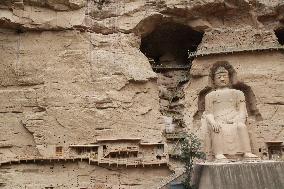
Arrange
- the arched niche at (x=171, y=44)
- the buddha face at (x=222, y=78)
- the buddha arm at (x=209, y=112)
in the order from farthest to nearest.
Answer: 1. the arched niche at (x=171, y=44)
2. the buddha face at (x=222, y=78)
3. the buddha arm at (x=209, y=112)

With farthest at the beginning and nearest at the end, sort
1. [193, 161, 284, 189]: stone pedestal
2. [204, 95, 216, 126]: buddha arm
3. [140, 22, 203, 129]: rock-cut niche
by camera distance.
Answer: [140, 22, 203, 129]: rock-cut niche → [204, 95, 216, 126]: buddha arm → [193, 161, 284, 189]: stone pedestal

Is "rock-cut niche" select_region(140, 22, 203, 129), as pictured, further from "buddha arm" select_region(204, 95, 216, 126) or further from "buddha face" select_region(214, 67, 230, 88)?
"buddha arm" select_region(204, 95, 216, 126)

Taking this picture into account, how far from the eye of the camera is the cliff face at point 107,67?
16344 millimetres

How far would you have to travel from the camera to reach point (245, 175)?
699cm

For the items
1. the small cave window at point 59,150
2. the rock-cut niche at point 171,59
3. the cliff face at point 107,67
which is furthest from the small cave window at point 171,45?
the small cave window at point 59,150

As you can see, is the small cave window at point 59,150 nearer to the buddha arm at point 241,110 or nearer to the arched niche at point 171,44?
the arched niche at point 171,44

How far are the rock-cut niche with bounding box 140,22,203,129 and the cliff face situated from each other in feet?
1.35

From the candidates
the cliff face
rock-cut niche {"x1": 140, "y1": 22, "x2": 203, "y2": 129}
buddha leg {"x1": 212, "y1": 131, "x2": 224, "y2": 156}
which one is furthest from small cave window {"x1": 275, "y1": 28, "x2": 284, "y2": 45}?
buddha leg {"x1": 212, "y1": 131, "x2": 224, "y2": 156}

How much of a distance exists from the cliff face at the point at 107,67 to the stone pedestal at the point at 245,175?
8610 mm

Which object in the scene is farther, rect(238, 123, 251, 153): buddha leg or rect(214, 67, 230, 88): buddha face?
rect(214, 67, 230, 88): buddha face

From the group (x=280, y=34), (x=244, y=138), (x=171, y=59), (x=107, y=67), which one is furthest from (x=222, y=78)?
(x=280, y=34)

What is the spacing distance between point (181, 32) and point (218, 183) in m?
14.4

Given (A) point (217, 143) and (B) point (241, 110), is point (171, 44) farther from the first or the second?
(A) point (217, 143)

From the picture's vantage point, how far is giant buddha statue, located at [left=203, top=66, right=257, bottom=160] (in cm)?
837
